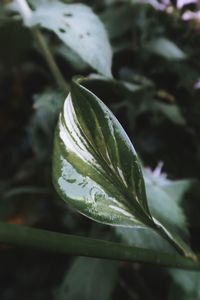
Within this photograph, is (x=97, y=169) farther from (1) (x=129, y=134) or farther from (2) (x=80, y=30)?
(1) (x=129, y=134)

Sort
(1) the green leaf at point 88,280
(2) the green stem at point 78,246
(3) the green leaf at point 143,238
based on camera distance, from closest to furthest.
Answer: (2) the green stem at point 78,246
(3) the green leaf at point 143,238
(1) the green leaf at point 88,280

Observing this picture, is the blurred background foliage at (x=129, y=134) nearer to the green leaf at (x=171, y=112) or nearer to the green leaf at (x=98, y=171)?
the green leaf at (x=171, y=112)

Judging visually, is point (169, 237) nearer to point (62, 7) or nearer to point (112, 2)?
point (62, 7)

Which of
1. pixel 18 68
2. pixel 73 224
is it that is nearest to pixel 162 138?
pixel 73 224

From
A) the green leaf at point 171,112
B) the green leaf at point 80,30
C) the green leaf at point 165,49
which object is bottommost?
the green leaf at point 171,112

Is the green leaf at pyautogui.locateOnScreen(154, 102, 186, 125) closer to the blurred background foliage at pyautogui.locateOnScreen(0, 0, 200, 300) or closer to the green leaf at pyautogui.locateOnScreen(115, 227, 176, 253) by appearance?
the blurred background foliage at pyautogui.locateOnScreen(0, 0, 200, 300)

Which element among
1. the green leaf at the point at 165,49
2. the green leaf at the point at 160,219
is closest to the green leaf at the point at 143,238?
the green leaf at the point at 160,219

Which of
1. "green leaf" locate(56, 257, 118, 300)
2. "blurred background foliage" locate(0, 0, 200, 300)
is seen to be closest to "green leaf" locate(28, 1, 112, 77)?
"blurred background foliage" locate(0, 0, 200, 300)

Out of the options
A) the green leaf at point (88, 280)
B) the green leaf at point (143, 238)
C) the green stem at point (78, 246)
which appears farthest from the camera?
the green leaf at point (88, 280)
